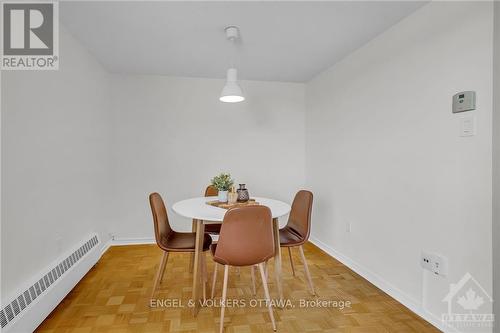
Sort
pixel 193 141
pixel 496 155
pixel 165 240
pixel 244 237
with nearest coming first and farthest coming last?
pixel 496 155 → pixel 244 237 → pixel 165 240 → pixel 193 141

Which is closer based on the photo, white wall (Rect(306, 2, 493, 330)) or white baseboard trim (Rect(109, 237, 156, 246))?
white wall (Rect(306, 2, 493, 330))

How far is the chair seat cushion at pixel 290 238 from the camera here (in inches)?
99.9

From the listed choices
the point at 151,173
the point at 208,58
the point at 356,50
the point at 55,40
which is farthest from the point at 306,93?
the point at 55,40

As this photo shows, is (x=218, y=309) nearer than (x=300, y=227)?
Yes

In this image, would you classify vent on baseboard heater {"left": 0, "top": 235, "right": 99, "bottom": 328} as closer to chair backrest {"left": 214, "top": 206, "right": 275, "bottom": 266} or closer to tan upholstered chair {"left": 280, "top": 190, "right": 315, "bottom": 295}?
chair backrest {"left": 214, "top": 206, "right": 275, "bottom": 266}

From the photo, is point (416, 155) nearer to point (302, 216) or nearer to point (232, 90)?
point (302, 216)

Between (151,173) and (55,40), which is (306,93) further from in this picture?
(55,40)

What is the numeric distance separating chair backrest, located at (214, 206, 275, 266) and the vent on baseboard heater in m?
1.26

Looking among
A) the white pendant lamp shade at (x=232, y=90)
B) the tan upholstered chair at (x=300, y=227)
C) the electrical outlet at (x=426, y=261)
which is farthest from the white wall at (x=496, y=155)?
the white pendant lamp shade at (x=232, y=90)

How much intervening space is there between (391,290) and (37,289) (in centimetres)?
277

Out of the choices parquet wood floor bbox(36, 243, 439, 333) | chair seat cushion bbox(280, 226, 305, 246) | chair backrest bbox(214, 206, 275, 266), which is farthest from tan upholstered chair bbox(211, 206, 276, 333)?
chair seat cushion bbox(280, 226, 305, 246)

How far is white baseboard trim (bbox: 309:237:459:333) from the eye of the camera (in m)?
2.09
